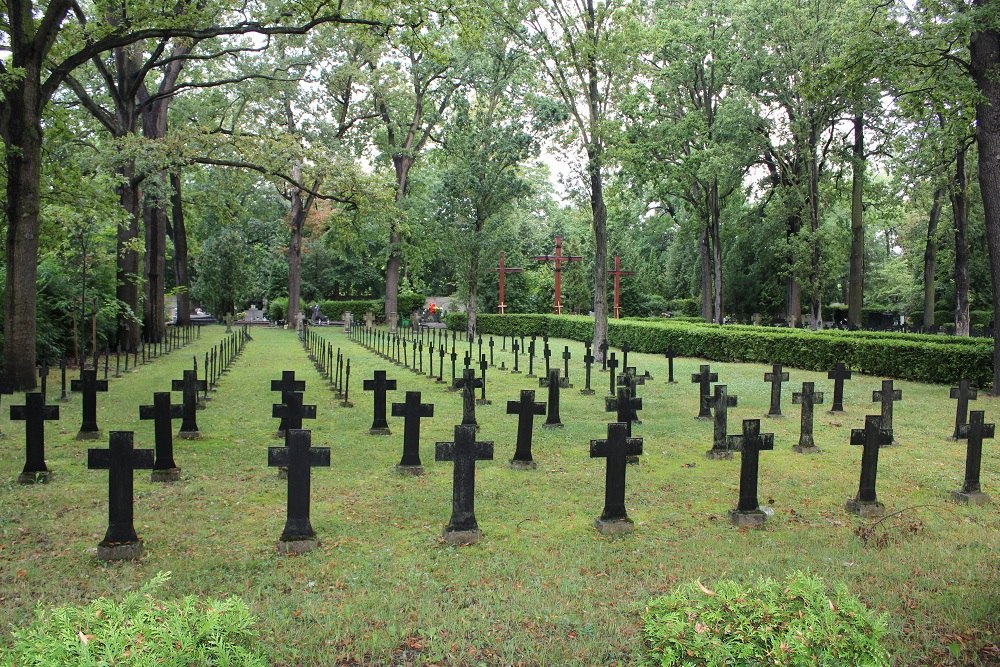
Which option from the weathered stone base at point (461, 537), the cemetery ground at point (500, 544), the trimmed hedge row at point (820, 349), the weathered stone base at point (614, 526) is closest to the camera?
the cemetery ground at point (500, 544)

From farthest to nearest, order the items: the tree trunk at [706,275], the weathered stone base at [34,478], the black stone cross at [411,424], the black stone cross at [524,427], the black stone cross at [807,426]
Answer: the tree trunk at [706,275] → the black stone cross at [807,426] → the black stone cross at [524,427] → the black stone cross at [411,424] → the weathered stone base at [34,478]

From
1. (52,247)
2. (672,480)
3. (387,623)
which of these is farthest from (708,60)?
(387,623)

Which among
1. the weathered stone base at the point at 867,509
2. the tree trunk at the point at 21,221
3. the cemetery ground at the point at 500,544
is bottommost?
the cemetery ground at the point at 500,544

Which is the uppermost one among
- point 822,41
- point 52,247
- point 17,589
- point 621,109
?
point 822,41

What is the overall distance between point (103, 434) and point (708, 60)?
91.7ft

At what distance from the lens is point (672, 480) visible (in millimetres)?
7434

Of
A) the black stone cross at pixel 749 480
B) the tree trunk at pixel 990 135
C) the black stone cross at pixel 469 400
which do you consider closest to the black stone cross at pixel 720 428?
the black stone cross at pixel 749 480

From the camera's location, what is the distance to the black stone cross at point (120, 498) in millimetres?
4957

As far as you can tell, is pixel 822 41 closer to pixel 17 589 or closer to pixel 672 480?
pixel 672 480

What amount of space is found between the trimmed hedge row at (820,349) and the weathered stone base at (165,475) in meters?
15.1

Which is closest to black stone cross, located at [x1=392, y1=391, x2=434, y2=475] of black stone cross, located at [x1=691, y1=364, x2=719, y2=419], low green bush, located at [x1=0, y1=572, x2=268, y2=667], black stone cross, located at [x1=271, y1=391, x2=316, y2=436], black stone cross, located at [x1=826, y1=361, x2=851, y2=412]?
black stone cross, located at [x1=271, y1=391, x2=316, y2=436]

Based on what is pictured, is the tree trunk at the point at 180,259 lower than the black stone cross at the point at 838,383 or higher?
higher

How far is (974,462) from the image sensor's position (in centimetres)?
681

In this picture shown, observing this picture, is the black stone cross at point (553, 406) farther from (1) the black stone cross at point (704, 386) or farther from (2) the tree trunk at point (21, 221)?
(2) the tree trunk at point (21, 221)
